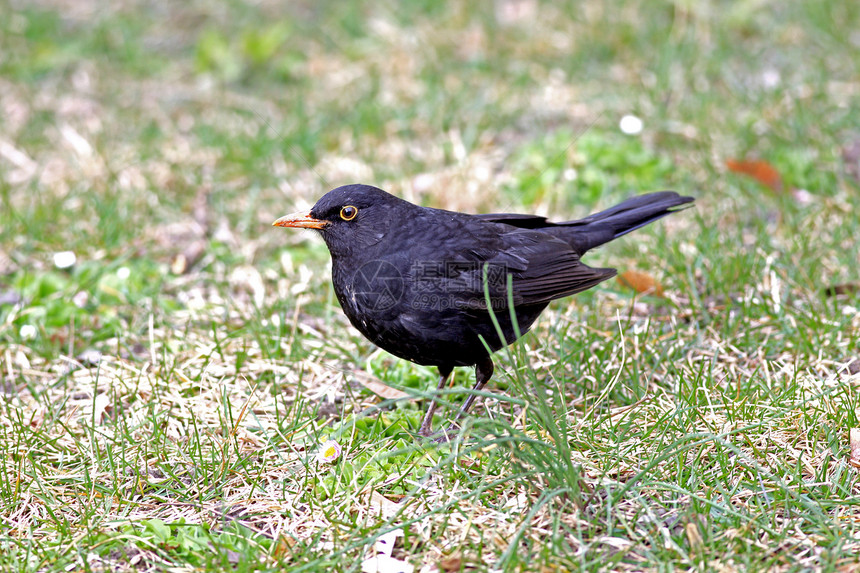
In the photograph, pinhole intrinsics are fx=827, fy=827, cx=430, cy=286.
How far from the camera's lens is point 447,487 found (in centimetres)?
305

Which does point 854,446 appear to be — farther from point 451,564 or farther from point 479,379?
point 451,564

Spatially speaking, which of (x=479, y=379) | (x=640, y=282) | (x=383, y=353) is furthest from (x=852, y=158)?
(x=383, y=353)

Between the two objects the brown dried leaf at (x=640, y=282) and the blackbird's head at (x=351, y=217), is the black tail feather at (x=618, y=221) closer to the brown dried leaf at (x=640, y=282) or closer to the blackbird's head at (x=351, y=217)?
the brown dried leaf at (x=640, y=282)

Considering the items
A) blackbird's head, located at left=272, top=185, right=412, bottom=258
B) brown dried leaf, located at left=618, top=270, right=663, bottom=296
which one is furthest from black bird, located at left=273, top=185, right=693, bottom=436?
brown dried leaf, located at left=618, top=270, right=663, bottom=296

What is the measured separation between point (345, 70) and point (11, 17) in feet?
11.7

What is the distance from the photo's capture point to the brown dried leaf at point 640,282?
177 inches

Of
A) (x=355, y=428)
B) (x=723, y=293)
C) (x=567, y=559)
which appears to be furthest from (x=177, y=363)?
(x=723, y=293)

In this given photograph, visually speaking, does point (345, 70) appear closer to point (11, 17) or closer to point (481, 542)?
point (11, 17)

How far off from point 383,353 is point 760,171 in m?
2.99

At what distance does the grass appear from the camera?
111 inches

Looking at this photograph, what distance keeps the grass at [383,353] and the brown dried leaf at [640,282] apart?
6 centimetres

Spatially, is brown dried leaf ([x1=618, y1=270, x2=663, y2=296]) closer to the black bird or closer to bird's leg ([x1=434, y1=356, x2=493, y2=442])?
the black bird

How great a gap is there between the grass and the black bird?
0.28 metres

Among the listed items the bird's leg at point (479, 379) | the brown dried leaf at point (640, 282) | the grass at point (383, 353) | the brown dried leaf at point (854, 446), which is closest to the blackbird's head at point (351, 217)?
the grass at point (383, 353)
